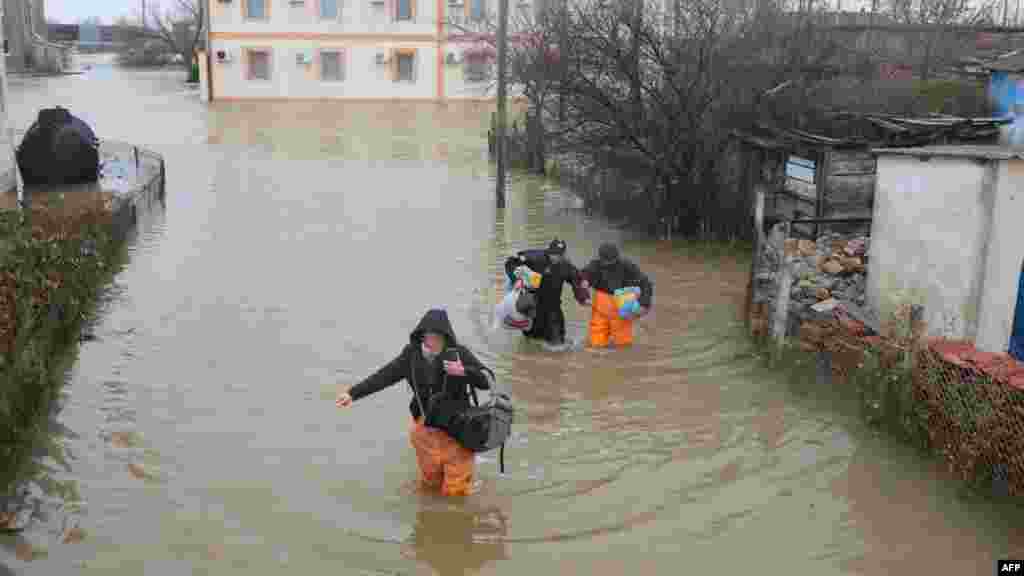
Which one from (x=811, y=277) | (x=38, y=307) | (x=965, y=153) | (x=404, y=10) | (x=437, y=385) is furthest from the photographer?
(x=404, y=10)

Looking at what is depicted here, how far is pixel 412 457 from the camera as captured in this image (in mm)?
9250

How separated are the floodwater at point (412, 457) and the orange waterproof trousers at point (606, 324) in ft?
0.68

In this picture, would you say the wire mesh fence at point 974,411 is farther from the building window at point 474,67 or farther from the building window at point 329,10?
the building window at point 329,10

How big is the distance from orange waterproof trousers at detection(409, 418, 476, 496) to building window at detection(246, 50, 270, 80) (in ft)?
146

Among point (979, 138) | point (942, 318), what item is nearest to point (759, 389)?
point (942, 318)

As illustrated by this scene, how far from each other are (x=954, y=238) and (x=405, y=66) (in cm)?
4314

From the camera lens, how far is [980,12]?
3228 centimetres

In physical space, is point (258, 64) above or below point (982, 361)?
above

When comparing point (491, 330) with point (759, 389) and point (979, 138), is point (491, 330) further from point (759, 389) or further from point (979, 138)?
point (979, 138)

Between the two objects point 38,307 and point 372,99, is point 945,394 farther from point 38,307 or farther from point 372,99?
point 372,99

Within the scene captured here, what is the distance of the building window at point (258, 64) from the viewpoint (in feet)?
165

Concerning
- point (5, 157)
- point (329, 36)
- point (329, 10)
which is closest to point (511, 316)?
point (5, 157)

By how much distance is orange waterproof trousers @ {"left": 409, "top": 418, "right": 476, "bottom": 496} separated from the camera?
8.09 m

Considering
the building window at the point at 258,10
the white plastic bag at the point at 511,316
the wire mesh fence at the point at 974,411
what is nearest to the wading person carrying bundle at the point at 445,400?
the wire mesh fence at the point at 974,411
